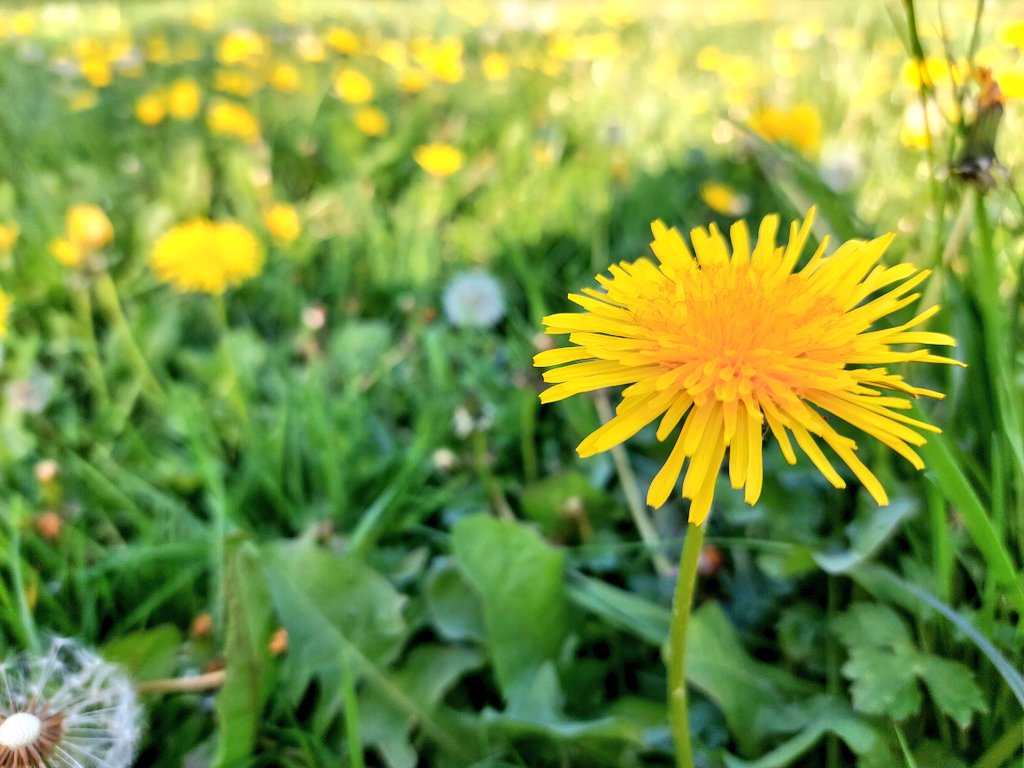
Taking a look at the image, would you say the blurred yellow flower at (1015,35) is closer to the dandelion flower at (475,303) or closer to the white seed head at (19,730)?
the dandelion flower at (475,303)

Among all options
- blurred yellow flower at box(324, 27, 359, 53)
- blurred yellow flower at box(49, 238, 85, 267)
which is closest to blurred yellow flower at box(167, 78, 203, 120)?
blurred yellow flower at box(324, 27, 359, 53)

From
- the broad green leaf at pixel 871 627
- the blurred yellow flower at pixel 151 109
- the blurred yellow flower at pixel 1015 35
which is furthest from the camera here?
the blurred yellow flower at pixel 151 109

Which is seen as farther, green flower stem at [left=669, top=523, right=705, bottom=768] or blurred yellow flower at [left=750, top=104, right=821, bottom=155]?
blurred yellow flower at [left=750, top=104, right=821, bottom=155]

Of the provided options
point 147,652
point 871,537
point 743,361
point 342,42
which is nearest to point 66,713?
point 147,652

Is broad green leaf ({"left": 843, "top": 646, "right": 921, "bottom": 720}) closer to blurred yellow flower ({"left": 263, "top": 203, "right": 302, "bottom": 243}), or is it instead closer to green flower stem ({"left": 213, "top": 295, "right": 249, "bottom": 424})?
green flower stem ({"left": 213, "top": 295, "right": 249, "bottom": 424})

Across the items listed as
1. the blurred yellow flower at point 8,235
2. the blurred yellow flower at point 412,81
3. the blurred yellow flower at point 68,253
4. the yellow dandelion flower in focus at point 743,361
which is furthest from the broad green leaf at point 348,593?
the blurred yellow flower at point 412,81

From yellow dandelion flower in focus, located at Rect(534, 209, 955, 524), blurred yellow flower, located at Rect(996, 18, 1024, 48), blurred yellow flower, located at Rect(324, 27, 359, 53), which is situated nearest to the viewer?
yellow dandelion flower in focus, located at Rect(534, 209, 955, 524)
